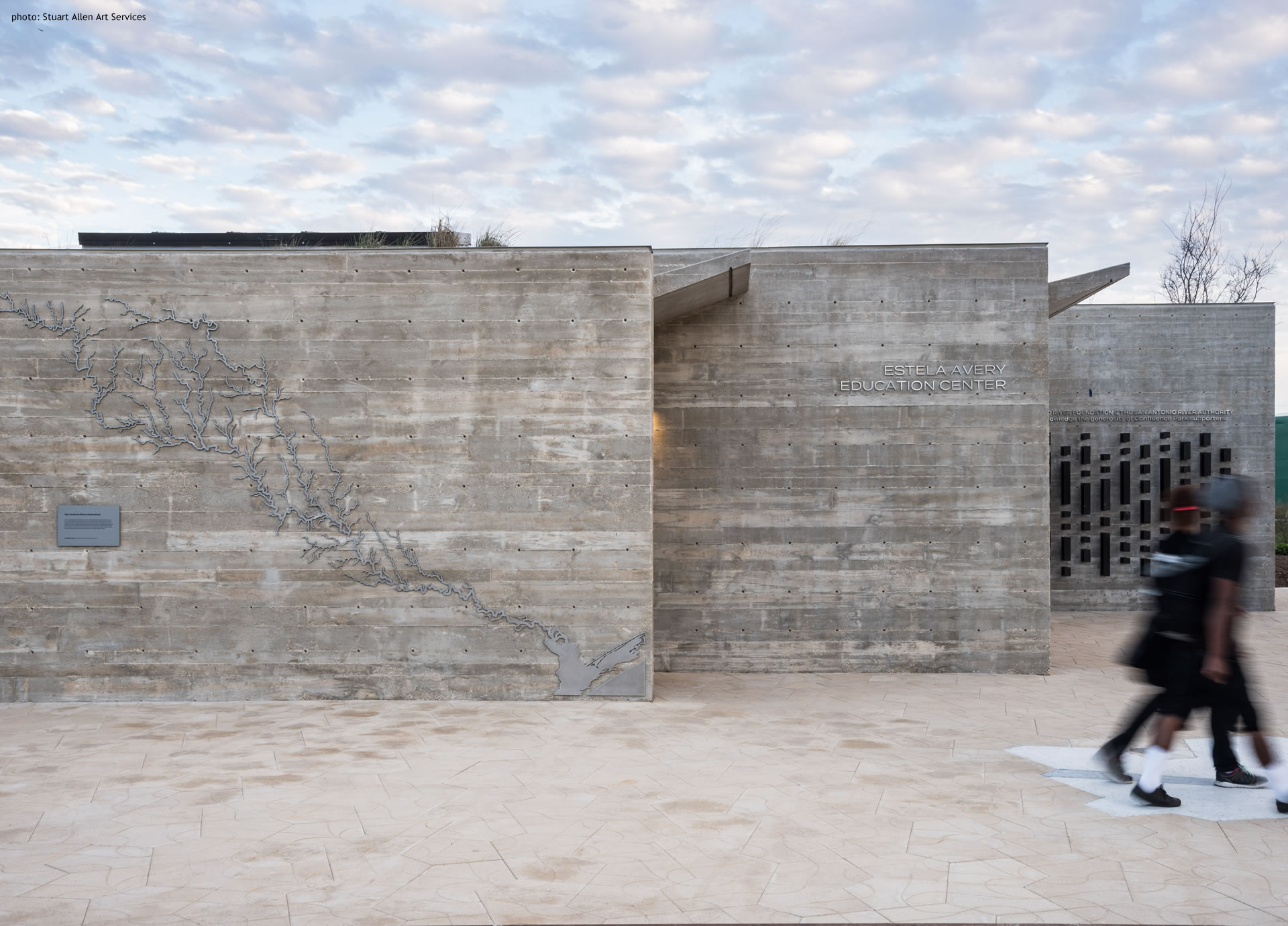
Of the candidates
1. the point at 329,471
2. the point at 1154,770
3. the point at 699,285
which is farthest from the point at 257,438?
the point at 1154,770

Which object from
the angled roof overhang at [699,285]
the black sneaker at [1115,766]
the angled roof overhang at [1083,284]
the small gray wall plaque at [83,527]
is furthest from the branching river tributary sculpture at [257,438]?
the angled roof overhang at [1083,284]

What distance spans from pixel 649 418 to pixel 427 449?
196cm

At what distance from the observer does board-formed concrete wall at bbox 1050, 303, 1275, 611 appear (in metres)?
14.8

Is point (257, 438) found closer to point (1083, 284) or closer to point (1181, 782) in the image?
point (1181, 782)

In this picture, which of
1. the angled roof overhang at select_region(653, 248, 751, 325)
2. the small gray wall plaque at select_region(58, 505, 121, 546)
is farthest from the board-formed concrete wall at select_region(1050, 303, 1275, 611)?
the small gray wall plaque at select_region(58, 505, 121, 546)

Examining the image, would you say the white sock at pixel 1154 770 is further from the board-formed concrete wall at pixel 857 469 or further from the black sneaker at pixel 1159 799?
the board-formed concrete wall at pixel 857 469

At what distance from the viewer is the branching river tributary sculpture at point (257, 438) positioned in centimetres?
864

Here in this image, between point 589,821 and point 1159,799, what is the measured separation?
3.13m

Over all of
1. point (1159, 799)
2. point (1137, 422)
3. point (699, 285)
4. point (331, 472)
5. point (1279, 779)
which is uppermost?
point (699, 285)

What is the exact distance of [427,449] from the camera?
28.7ft

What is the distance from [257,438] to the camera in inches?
342

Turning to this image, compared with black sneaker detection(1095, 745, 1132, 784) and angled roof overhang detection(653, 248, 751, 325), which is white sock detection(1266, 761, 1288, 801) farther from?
angled roof overhang detection(653, 248, 751, 325)

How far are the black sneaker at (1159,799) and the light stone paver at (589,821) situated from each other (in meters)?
0.10

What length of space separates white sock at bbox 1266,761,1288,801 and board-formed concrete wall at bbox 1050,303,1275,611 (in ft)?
32.6
